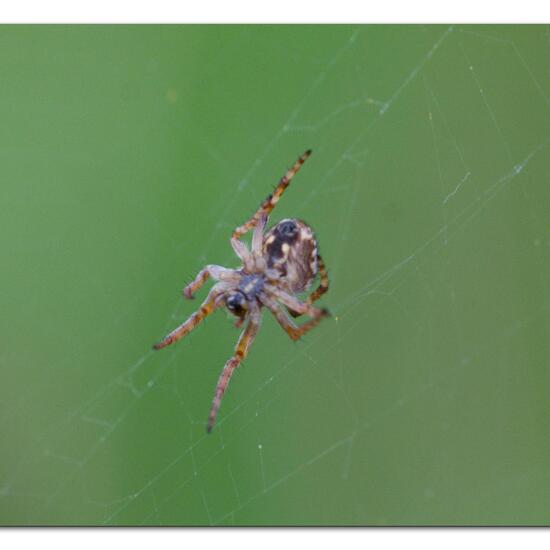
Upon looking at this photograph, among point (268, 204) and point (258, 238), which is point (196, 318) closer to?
point (258, 238)

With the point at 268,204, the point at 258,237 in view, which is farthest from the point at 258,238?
the point at 268,204

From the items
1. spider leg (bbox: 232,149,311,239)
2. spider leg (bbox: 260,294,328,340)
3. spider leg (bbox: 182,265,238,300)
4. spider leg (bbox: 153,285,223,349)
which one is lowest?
spider leg (bbox: 260,294,328,340)

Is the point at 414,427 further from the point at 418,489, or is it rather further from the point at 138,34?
the point at 138,34

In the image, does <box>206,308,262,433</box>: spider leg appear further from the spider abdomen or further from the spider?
the spider abdomen

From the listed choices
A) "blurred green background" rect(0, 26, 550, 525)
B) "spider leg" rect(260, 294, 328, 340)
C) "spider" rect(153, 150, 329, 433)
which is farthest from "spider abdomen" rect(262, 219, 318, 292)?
"blurred green background" rect(0, 26, 550, 525)

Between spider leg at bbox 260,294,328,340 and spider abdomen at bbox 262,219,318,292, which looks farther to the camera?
spider abdomen at bbox 262,219,318,292

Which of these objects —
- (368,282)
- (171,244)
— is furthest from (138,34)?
(368,282)
